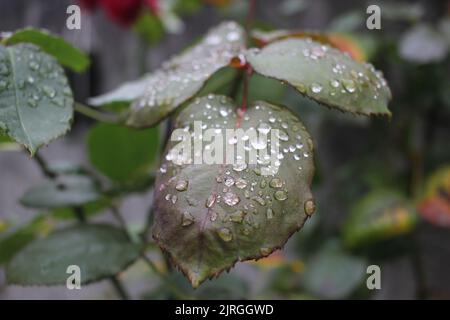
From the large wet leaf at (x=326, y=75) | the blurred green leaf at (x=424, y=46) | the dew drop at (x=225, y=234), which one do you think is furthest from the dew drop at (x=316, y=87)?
the blurred green leaf at (x=424, y=46)

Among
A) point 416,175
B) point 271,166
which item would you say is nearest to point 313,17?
point 416,175

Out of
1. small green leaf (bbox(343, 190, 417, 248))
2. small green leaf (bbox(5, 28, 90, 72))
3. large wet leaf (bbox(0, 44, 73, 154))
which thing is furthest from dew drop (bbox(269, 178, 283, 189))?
small green leaf (bbox(343, 190, 417, 248))

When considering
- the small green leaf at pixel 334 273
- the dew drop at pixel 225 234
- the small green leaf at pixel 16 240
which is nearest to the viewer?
the dew drop at pixel 225 234

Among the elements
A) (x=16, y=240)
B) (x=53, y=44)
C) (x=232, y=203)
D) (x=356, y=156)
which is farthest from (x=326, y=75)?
(x=356, y=156)

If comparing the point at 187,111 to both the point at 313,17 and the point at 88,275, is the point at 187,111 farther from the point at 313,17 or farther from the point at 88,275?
the point at 313,17

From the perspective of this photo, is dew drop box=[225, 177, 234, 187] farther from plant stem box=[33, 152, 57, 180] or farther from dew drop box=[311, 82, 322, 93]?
plant stem box=[33, 152, 57, 180]

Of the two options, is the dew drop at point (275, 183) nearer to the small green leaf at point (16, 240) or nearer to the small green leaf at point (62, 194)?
the small green leaf at point (62, 194)
